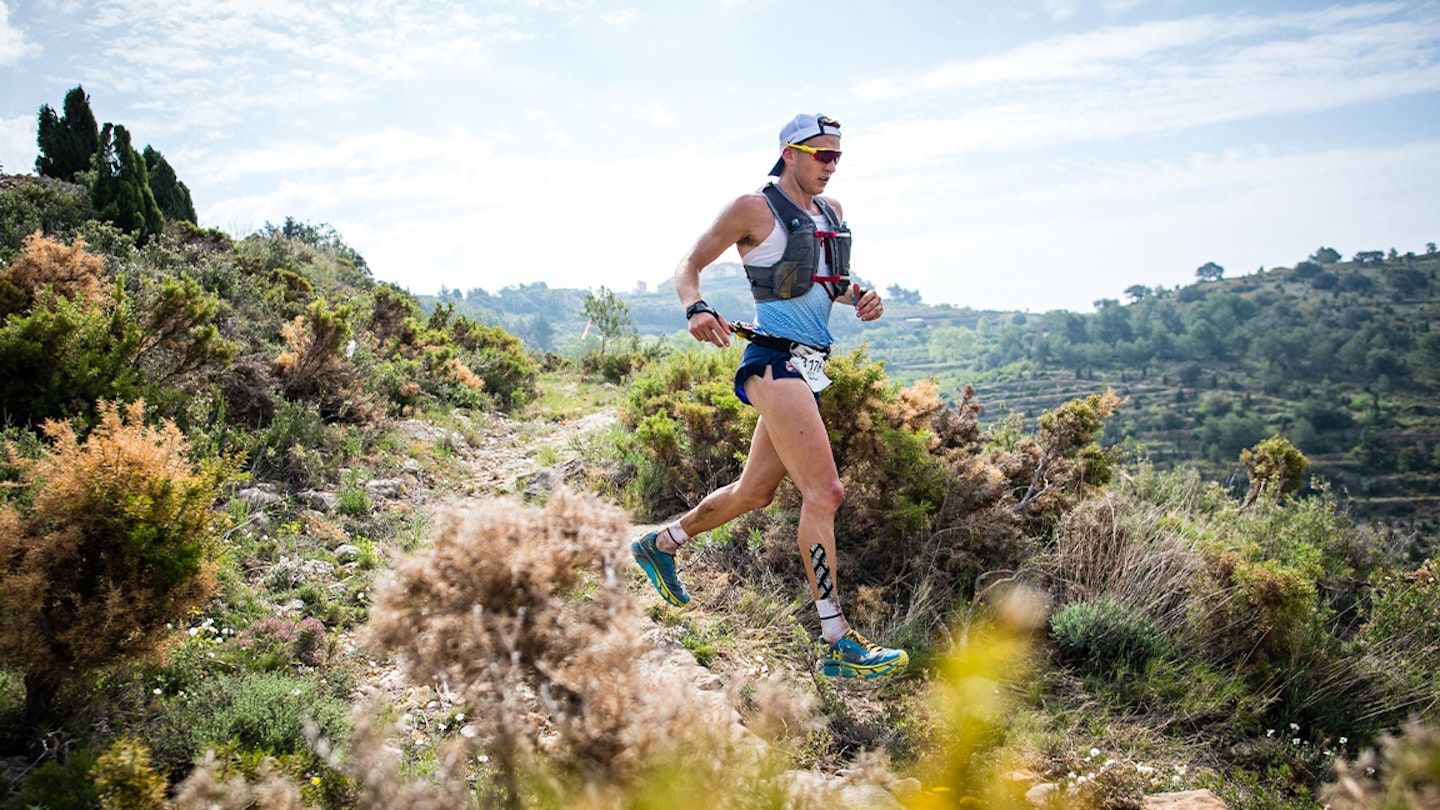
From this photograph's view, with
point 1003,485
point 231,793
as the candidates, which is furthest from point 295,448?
point 1003,485

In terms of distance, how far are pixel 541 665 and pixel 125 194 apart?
585 inches

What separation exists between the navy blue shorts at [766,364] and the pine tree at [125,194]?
12.0 meters

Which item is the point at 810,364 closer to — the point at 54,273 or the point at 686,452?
the point at 686,452

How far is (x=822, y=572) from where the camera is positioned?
3531 millimetres

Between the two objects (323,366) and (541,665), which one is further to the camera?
(323,366)

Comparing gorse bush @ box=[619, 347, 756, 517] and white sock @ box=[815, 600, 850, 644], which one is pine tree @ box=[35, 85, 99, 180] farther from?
white sock @ box=[815, 600, 850, 644]

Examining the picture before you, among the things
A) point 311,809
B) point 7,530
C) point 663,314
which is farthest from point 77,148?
point 663,314

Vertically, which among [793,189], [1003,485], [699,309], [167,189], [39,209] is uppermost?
[167,189]

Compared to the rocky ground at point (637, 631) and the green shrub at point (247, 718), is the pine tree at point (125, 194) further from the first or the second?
the green shrub at point (247, 718)

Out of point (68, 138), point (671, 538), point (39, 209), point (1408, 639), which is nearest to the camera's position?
point (671, 538)

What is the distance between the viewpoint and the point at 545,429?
10750 mm

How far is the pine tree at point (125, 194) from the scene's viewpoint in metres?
12.2

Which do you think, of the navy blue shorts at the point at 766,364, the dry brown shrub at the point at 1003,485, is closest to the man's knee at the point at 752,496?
the navy blue shorts at the point at 766,364

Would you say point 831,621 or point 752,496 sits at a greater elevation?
point 752,496
